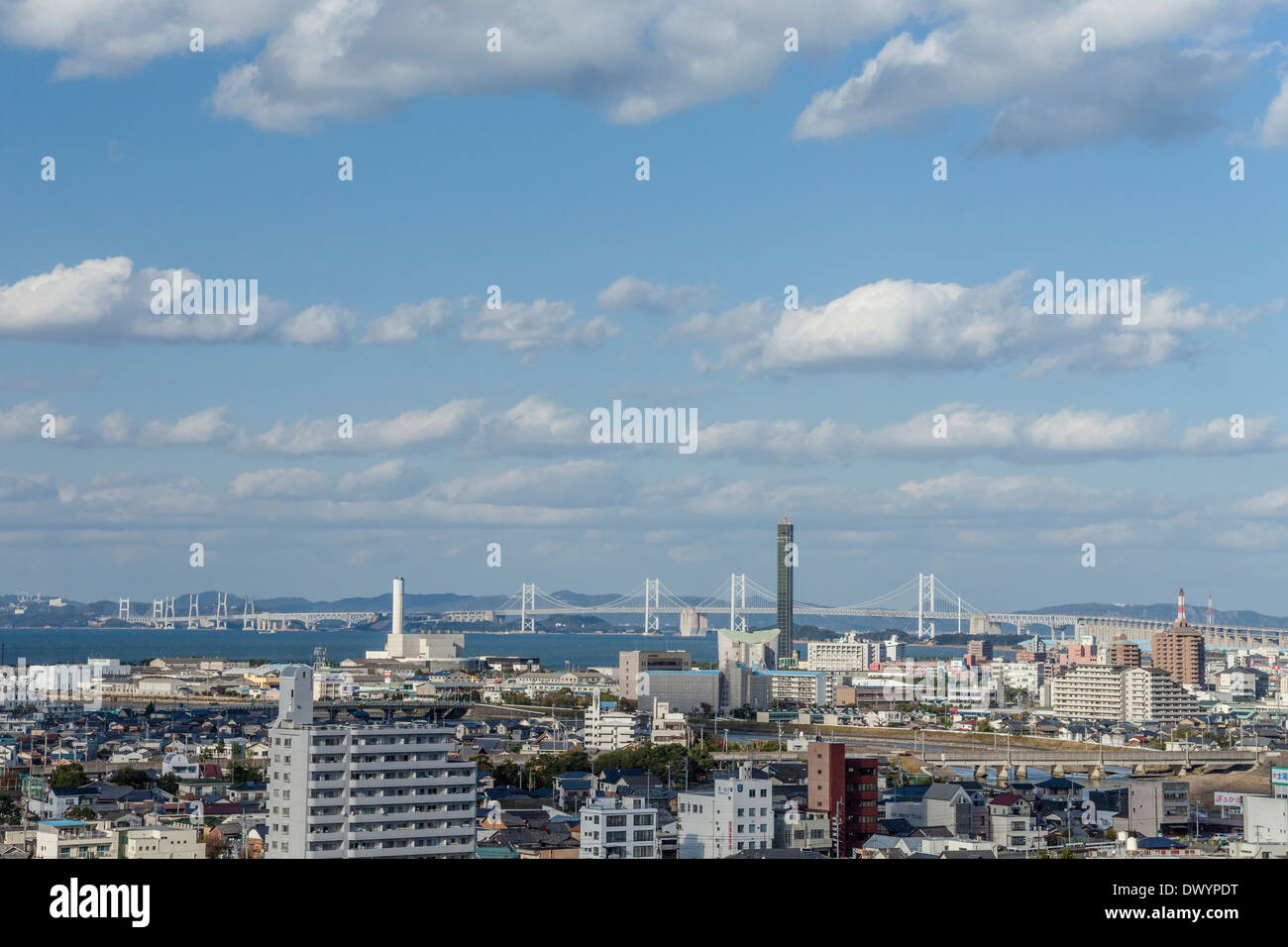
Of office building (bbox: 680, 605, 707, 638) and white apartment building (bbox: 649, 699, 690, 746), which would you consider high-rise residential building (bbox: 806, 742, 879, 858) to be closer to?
white apartment building (bbox: 649, 699, 690, 746)

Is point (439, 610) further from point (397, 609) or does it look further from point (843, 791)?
point (843, 791)

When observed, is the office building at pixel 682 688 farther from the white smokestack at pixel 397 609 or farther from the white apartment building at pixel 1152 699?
the white smokestack at pixel 397 609

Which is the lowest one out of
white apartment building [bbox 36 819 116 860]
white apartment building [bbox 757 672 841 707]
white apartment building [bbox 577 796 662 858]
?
white apartment building [bbox 757 672 841 707]

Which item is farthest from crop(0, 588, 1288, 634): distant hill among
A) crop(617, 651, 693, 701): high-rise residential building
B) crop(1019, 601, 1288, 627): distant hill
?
crop(617, 651, 693, 701): high-rise residential building

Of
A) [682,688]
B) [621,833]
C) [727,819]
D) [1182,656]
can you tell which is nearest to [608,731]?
[682,688]
